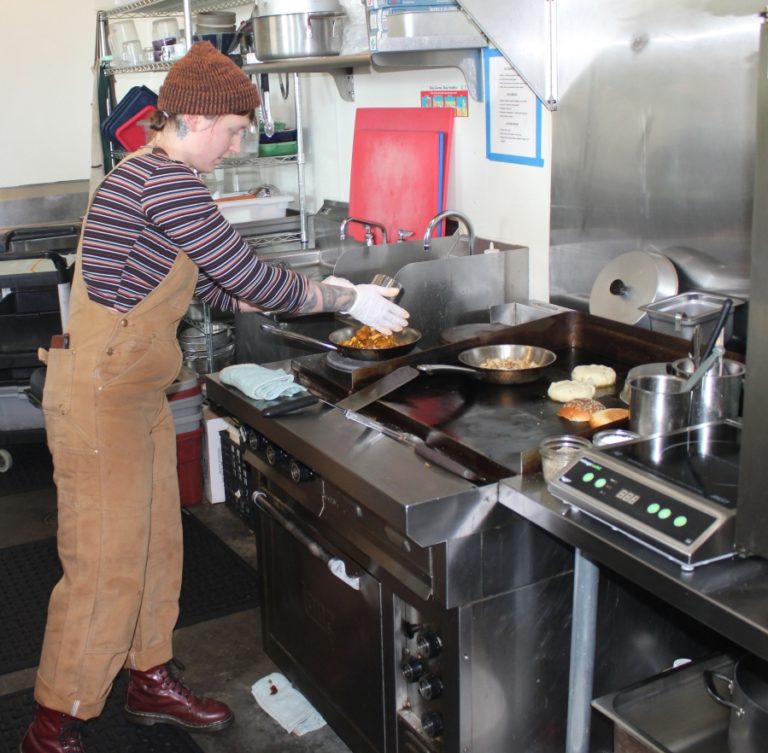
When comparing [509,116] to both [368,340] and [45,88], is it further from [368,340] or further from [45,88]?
[45,88]

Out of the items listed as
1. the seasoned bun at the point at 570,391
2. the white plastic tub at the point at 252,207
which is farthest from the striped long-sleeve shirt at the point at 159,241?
the white plastic tub at the point at 252,207

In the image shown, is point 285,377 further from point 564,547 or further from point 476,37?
point 476,37

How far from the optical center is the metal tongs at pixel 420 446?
5.66 ft

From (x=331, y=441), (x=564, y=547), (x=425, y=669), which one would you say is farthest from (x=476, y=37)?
(x=425, y=669)

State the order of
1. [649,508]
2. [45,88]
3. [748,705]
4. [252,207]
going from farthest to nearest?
[45,88], [252,207], [748,705], [649,508]

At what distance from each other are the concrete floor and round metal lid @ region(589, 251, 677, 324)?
1.26 meters

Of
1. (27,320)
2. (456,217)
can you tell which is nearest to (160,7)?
(27,320)

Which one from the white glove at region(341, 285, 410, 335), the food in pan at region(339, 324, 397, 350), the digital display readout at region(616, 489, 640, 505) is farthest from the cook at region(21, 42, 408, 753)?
the digital display readout at region(616, 489, 640, 505)

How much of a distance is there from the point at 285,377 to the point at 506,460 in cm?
66

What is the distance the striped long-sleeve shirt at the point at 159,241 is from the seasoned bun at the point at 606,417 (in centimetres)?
68

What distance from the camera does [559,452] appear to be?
5.34 feet

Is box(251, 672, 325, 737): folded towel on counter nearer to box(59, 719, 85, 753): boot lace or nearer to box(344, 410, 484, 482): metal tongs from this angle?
box(59, 719, 85, 753): boot lace

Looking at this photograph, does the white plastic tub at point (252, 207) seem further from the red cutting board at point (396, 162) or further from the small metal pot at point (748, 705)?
the small metal pot at point (748, 705)

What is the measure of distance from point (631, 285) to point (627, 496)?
0.99 m
